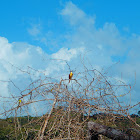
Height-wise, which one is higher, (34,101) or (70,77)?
(70,77)

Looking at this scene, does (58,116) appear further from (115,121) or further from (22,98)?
(115,121)

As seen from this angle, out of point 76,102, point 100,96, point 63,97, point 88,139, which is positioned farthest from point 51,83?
point 88,139

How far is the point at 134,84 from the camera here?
3320mm

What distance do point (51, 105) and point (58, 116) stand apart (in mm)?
289

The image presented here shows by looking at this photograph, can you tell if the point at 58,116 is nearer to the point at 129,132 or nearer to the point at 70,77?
the point at 70,77

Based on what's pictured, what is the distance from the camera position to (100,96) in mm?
3217

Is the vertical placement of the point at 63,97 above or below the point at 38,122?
above

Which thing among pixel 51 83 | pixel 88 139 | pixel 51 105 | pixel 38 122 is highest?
pixel 51 83

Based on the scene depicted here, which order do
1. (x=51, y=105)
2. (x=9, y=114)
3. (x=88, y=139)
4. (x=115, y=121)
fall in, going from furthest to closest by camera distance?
(x=115, y=121), (x=9, y=114), (x=51, y=105), (x=88, y=139)

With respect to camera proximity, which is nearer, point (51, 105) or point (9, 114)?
point (51, 105)

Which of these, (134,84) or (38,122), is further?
(134,84)

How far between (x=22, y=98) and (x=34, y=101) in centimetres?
23

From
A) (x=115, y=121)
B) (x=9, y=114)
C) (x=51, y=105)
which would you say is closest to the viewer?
(x=51, y=105)

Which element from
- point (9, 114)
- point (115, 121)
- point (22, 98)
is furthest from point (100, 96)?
point (9, 114)
